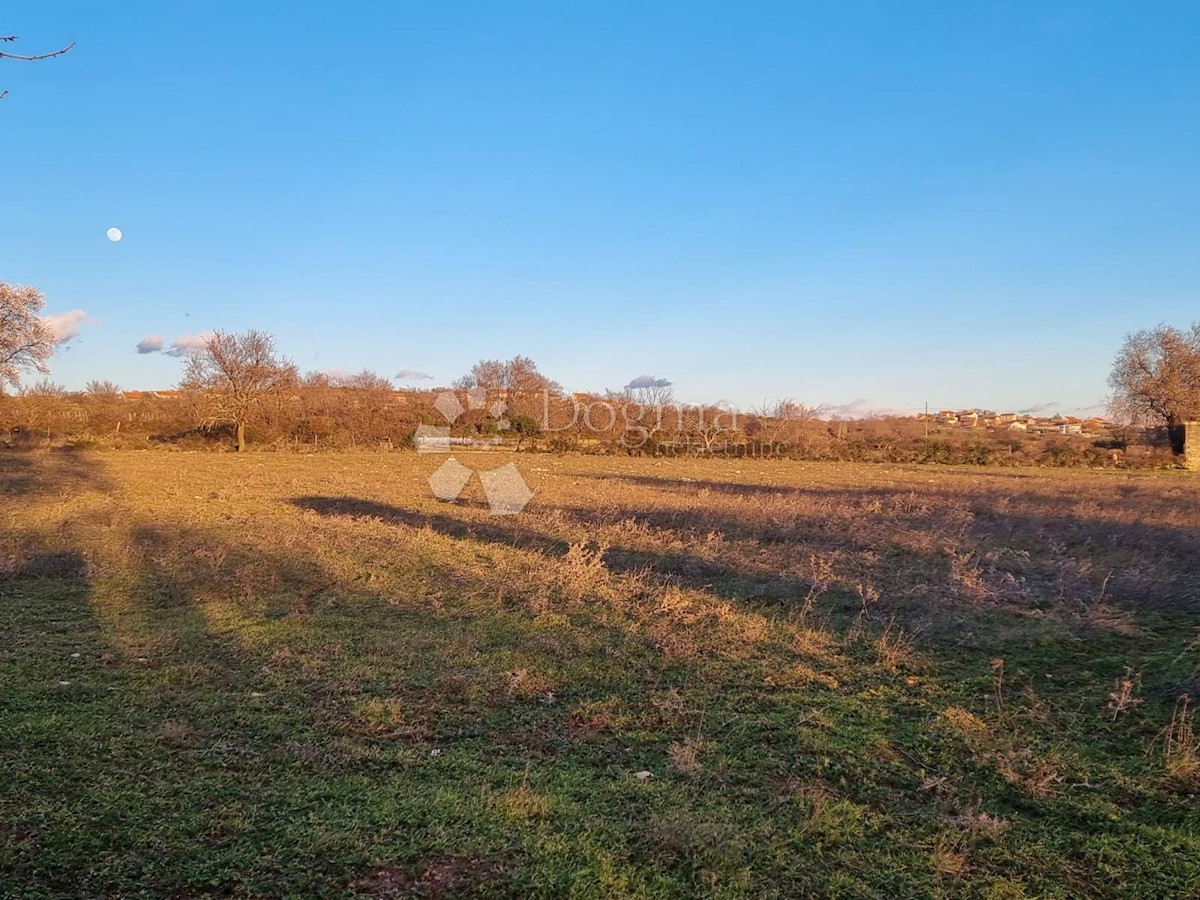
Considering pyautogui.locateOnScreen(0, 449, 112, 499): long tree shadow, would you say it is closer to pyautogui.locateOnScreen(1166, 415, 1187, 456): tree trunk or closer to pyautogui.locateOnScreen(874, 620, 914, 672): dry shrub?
pyautogui.locateOnScreen(874, 620, 914, 672): dry shrub

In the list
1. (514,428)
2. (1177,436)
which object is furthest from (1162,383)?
(514,428)

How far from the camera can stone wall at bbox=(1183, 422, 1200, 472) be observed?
38312 mm

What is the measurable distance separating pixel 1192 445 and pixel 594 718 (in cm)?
4677

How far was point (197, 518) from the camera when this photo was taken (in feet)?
43.2

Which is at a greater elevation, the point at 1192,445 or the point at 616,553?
the point at 1192,445

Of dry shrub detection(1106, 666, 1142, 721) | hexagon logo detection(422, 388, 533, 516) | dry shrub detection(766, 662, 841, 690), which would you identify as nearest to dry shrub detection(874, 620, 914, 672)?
dry shrub detection(766, 662, 841, 690)

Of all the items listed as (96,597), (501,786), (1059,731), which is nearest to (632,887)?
(501,786)

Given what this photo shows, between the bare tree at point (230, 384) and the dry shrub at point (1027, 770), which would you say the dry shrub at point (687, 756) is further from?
the bare tree at point (230, 384)

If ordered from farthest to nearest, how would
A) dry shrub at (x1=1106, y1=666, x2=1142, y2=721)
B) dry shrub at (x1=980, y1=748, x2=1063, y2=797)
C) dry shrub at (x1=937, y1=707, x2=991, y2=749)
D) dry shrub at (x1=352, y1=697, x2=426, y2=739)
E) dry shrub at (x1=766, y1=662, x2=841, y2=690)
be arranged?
1. dry shrub at (x1=766, y1=662, x2=841, y2=690)
2. dry shrub at (x1=1106, y1=666, x2=1142, y2=721)
3. dry shrub at (x1=352, y1=697, x2=426, y2=739)
4. dry shrub at (x1=937, y1=707, x2=991, y2=749)
5. dry shrub at (x1=980, y1=748, x2=1063, y2=797)

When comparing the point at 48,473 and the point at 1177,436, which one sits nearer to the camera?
the point at 48,473

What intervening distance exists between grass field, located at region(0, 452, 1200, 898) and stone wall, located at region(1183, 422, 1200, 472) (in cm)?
3542

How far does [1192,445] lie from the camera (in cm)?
3859

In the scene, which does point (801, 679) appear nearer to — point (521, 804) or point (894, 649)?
point (894, 649)

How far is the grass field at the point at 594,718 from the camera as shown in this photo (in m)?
3.07
